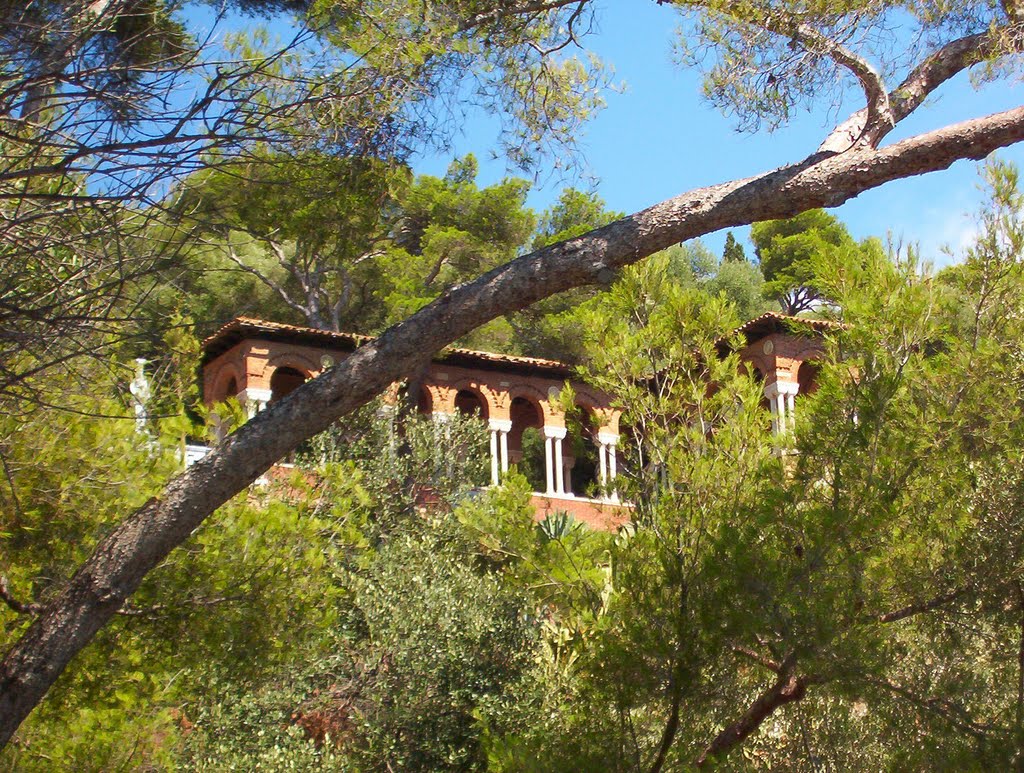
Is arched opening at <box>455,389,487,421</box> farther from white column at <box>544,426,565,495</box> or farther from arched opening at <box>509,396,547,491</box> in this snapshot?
white column at <box>544,426,565,495</box>

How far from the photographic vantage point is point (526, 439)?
26891mm

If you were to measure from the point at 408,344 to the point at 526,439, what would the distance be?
2322 centimetres

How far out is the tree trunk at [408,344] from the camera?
3.51 meters

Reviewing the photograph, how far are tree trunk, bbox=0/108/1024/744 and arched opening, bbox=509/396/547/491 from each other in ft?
70.8

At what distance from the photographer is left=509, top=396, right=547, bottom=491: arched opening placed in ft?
84.9

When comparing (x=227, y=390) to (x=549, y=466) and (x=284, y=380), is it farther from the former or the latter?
(x=549, y=466)

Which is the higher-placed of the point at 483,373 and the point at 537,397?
the point at 483,373

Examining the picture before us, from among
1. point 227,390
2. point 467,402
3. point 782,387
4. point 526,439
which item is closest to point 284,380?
point 227,390

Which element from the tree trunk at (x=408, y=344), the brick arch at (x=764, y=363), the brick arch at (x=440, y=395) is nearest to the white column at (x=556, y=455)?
the brick arch at (x=440, y=395)

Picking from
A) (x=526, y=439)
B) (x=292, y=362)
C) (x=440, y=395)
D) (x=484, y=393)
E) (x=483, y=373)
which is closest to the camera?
(x=292, y=362)

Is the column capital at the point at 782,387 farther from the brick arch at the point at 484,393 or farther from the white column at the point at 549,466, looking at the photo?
the brick arch at the point at 484,393

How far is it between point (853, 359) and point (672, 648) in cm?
146

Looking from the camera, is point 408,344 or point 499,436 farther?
point 499,436

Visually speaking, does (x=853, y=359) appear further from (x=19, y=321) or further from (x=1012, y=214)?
(x=19, y=321)
